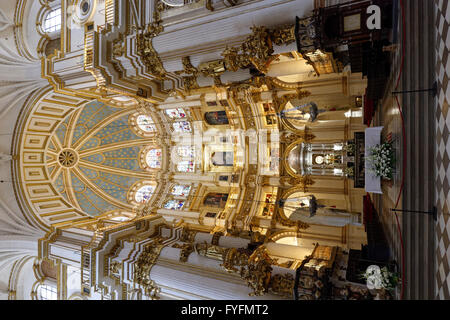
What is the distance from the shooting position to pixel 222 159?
15438 millimetres

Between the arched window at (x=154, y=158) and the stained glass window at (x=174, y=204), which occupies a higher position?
the arched window at (x=154, y=158)

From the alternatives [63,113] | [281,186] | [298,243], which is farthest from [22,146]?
[298,243]

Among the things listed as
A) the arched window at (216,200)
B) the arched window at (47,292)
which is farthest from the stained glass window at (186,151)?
the arched window at (47,292)

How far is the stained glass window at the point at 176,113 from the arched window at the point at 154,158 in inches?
111

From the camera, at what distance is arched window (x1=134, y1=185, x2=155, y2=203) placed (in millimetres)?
16609

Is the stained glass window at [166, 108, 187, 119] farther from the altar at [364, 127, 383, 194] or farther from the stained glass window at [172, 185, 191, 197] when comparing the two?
the altar at [364, 127, 383, 194]

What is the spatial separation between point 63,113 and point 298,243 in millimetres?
12847

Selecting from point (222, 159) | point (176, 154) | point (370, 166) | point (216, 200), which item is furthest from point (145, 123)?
point (370, 166)

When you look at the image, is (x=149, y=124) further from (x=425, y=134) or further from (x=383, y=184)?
(x=425, y=134)

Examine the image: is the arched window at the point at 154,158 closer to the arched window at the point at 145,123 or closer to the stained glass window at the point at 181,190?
the arched window at the point at 145,123

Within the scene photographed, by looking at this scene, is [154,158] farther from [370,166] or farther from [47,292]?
[370,166]

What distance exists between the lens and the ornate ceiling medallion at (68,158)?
1556 cm

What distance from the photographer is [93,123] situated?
638 inches

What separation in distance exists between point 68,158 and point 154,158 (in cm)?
510
